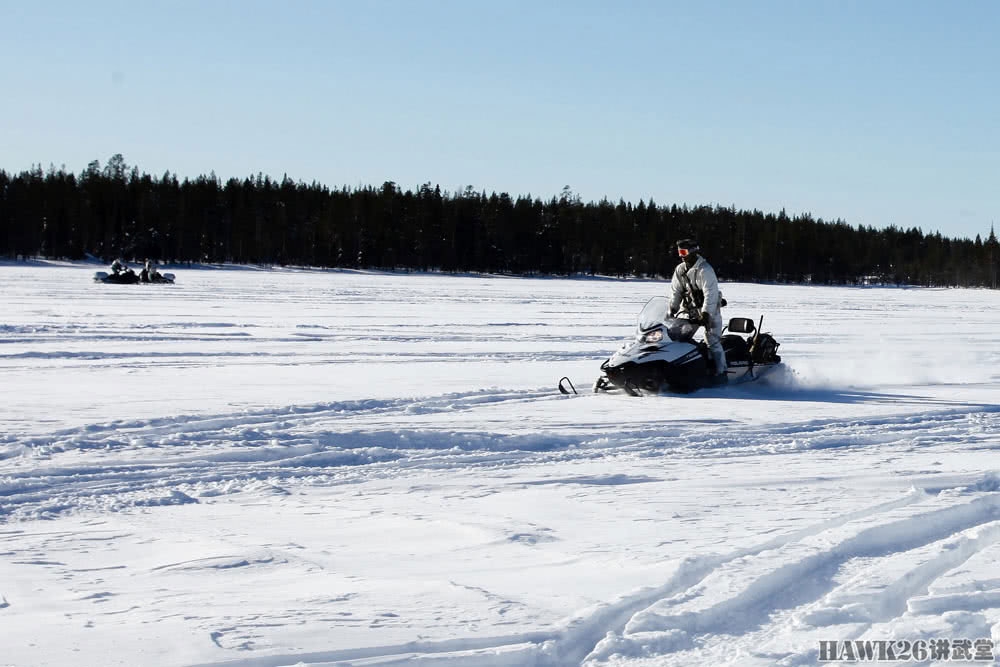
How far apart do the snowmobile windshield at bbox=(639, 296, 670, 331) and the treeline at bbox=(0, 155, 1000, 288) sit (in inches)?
2935

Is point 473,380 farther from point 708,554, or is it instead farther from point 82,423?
point 708,554

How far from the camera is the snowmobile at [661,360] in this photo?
1076cm

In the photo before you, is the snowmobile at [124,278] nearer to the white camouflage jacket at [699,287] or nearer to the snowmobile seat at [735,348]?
the snowmobile seat at [735,348]

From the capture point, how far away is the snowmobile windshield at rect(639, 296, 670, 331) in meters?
11.3

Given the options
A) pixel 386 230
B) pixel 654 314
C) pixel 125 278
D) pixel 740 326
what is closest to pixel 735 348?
pixel 740 326

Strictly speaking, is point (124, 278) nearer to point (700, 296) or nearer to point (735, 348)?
point (735, 348)

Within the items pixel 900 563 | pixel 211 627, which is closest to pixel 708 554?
pixel 900 563

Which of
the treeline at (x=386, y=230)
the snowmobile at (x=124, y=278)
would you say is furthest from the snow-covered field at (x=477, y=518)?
the treeline at (x=386, y=230)

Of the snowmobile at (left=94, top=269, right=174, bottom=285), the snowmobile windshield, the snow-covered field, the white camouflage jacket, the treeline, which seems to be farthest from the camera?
the treeline

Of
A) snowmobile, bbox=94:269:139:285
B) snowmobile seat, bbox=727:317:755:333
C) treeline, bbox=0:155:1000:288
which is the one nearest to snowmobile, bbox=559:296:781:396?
snowmobile seat, bbox=727:317:755:333

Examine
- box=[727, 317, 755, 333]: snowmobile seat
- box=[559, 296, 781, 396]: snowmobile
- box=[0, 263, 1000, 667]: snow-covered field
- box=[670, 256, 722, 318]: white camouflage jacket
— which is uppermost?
box=[670, 256, 722, 318]: white camouflage jacket

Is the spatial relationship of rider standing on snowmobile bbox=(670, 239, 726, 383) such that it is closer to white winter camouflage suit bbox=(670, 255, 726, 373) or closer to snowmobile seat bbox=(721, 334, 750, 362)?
white winter camouflage suit bbox=(670, 255, 726, 373)

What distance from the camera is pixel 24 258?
255ft

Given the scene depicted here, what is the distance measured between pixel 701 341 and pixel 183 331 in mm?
10335
